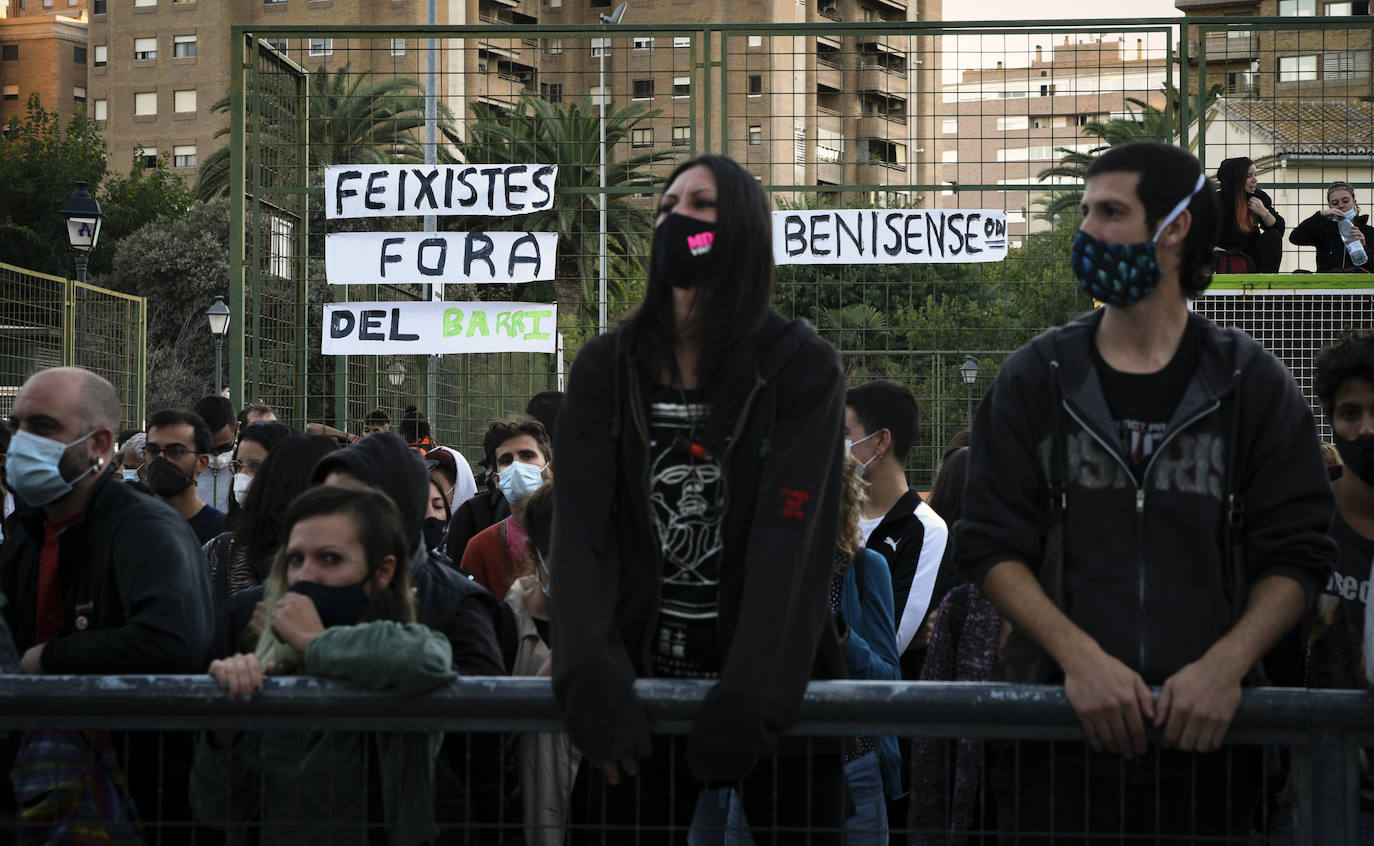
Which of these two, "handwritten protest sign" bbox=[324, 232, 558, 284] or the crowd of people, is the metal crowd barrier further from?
"handwritten protest sign" bbox=[324, 232, 558, 284]

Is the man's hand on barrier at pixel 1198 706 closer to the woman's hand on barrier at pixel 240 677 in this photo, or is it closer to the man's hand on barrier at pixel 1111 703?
the man's hand on barrier at pixel 1111 703

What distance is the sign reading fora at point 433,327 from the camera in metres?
9.45

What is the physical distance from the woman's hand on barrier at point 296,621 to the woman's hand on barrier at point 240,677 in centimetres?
34

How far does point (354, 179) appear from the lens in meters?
9.67

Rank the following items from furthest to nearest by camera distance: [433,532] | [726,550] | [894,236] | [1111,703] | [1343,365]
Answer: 1. [894,236]
2. [433,532]
3. [1343,365]
4. [726,550]
5. [1111,703]

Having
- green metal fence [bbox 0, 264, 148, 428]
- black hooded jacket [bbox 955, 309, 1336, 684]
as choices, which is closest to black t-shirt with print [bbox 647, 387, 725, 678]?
black hooded jacket [bbox 955, 309, 1336, 684]

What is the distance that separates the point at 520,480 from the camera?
22.0 ft

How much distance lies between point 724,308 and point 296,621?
1203mm

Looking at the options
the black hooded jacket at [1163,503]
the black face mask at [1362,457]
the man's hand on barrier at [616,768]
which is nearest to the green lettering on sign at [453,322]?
the black face mask at [1362,457]

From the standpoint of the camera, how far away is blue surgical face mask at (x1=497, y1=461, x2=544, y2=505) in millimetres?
6703

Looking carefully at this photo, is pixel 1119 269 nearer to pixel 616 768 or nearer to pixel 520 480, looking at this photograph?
pixel 616 768

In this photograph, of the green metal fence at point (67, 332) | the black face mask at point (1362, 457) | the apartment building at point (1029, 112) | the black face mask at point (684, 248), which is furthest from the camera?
the green metal fence at point (67, 332)

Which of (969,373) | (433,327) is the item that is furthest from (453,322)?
(969,373)

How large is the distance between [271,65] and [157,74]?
72.4 meters
